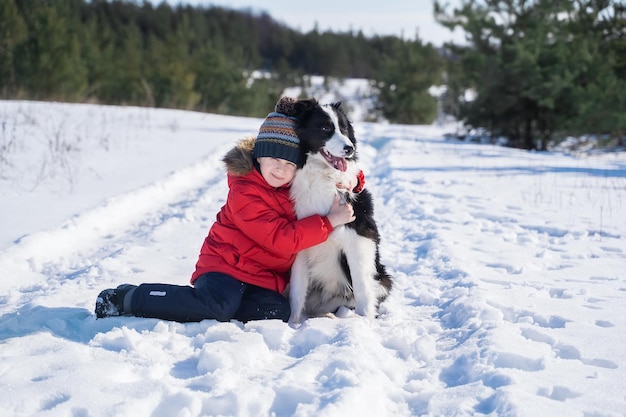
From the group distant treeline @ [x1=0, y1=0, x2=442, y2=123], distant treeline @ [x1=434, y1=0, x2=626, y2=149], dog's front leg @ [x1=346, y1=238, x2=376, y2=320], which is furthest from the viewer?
distant treeline @ [x1=0, y1=0, x2=442, y2=123]

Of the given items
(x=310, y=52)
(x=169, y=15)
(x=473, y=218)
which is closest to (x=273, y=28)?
(x=310, y=52)

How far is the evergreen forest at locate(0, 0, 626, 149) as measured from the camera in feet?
44.0

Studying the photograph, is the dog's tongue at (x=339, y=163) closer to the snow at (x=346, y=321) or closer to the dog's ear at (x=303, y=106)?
the dog's ear at (x=303, y=106)

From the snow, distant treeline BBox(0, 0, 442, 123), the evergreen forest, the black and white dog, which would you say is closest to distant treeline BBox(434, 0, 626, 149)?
the evergreen forest

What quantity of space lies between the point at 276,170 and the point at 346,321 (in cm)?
94

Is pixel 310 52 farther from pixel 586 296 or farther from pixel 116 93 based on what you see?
pixel 586 296

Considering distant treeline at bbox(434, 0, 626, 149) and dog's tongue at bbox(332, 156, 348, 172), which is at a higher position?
distant treeline at bbox(434, 0, 626, 149)

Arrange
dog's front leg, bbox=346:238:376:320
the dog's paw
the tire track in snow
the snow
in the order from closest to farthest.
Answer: the snow, dog's front leg, bbox=346:238:376:320, the dog's paw, the tire track in snow

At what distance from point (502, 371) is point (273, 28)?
81742 millimetres

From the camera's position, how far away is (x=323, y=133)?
3.19m

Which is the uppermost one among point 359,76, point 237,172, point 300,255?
point 359,76

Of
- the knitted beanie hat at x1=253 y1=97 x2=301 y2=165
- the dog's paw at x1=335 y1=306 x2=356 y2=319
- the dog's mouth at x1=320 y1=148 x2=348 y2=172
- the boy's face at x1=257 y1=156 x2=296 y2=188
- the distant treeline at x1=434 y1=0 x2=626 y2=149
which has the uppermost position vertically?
the distant treeline at x1=434 y1=0 x2=626 y2=149

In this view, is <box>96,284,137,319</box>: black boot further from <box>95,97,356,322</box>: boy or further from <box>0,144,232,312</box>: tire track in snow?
<box>0,144,232,312</box>: tire track in snow

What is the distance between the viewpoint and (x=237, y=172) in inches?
128
